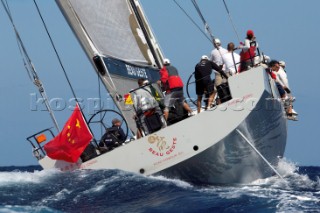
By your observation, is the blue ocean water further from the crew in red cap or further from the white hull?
the crew in red cap

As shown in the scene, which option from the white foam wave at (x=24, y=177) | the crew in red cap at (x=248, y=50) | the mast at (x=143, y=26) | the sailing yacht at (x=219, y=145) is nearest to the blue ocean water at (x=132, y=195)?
the white foam wave at (x=24, y=177)

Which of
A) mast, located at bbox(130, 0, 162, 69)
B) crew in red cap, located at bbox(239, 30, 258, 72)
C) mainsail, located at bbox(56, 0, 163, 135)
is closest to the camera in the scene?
crew in red cap, located at bbox(239, 30, 258, 72)

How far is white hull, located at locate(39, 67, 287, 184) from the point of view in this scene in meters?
14.1

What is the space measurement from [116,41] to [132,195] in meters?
4.75

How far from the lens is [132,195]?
13664 mm

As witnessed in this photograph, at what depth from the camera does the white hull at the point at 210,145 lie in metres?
14.1

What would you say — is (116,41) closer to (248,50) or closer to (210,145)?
(248,50)

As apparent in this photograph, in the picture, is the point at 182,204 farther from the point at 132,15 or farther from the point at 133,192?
the point at 132,15

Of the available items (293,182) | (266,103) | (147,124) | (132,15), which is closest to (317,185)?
(293,182)

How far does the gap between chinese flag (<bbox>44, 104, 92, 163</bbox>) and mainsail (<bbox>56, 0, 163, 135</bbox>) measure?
1.48 meters

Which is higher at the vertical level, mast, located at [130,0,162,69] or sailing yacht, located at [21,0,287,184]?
mast, located at [130,0,162,69]

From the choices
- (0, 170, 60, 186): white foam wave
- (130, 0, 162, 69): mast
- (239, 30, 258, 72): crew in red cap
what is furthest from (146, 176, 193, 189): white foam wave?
(130, 0, 162, 69): mast

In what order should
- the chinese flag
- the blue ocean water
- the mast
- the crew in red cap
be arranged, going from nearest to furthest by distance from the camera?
1. the blue ocean water
2. the chinese flag
3. the crew in red cap
4. the mast

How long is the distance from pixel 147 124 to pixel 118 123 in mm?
1222
